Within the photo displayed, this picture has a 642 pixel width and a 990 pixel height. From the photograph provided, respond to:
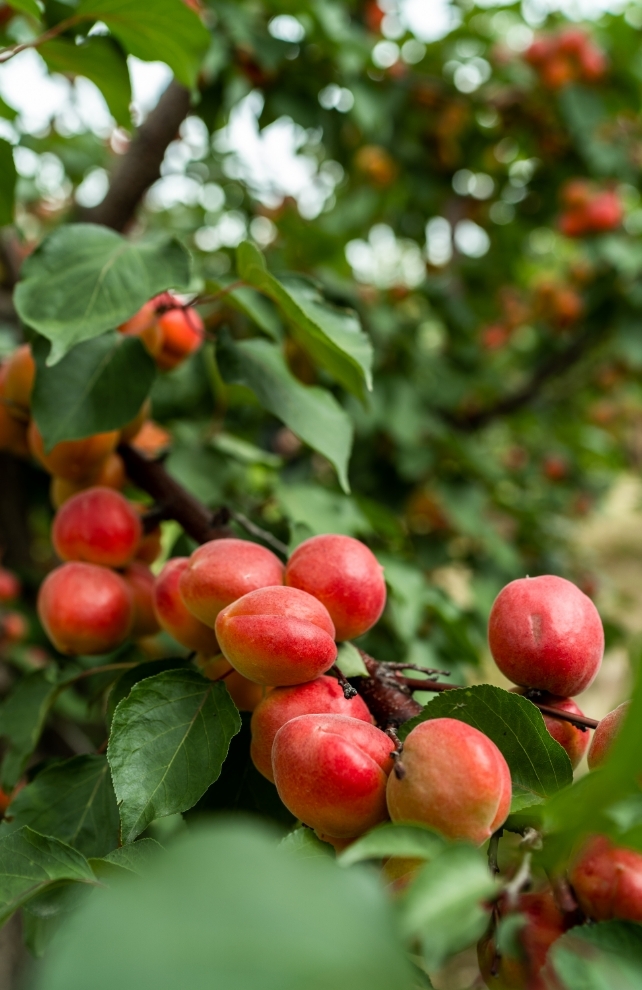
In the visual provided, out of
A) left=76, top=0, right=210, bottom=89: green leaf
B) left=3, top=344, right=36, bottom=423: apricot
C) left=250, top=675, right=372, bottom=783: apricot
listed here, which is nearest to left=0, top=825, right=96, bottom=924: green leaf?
left=250, top=675, right=372, bottom=783: apricot

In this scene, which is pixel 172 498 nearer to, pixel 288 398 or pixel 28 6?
pixel 288 398

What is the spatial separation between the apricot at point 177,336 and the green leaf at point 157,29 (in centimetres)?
25

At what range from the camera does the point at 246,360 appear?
0.75 m

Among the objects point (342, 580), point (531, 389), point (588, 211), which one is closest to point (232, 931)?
point (342, 580)

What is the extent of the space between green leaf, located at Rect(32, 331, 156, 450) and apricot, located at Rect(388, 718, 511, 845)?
1.28 feet

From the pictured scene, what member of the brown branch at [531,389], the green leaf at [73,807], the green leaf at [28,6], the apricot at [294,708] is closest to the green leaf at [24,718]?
the green leaf at [73,807]

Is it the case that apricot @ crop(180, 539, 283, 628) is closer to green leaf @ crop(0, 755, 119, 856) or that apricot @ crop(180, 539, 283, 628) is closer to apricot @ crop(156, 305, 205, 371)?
green leaf @ crop(0, 755, 119, 856)

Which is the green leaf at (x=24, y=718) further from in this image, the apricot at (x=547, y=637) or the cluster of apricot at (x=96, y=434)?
the apricot at (x=547, y=637)

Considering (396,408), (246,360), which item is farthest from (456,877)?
(396,408)

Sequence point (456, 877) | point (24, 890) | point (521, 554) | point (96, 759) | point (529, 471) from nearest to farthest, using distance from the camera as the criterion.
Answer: point (456, 877) → point (24, 890) → point (96, 759) → point (521, 554) → point (529, 471)

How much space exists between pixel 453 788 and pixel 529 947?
65 mm

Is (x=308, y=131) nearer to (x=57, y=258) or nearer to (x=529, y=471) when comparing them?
(x=57, y=258)

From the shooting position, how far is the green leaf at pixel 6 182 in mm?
740

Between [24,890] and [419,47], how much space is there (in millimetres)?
1879
